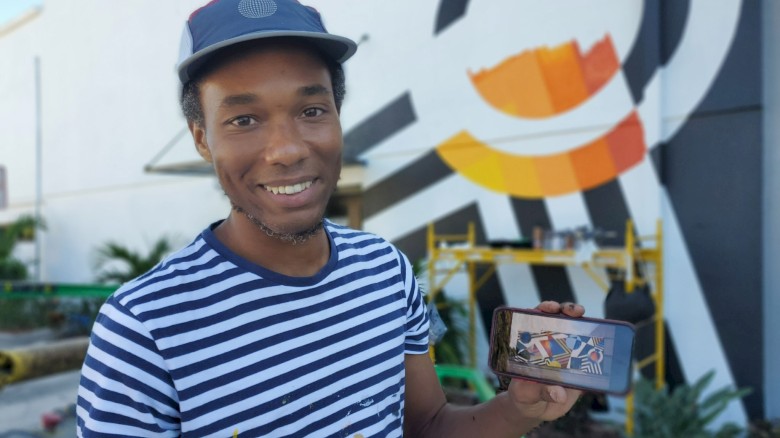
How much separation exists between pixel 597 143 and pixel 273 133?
380 cm

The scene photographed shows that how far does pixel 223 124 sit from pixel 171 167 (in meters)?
5.50

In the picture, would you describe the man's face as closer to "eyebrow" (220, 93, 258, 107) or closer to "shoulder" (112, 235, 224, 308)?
"eyebrow" (220, 93, 258, 107)

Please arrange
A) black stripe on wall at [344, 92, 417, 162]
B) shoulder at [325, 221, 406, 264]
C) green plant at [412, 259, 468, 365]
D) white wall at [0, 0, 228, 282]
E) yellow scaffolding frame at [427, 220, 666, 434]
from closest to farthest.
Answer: shoulder at [325, 221, 406, 264] < yellow scaffolding frame at [427, 220, 666, 434] < green plant at [412, 259, 468, 365] < black stripe on wall at [344, 92, 417, 162] < white wall at [0, 0, 228, 282]

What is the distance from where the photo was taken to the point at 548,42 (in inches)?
175

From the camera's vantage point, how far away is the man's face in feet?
3.31

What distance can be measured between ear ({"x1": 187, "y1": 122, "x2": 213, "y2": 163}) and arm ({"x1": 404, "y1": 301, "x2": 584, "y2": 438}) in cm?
67

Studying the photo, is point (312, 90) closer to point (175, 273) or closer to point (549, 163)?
point (175, 273)

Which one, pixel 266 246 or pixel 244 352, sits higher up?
pixel 266 246

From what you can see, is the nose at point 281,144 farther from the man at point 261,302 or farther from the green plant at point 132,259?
the green plant at point 132,259

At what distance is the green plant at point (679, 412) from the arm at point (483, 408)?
2.69 m

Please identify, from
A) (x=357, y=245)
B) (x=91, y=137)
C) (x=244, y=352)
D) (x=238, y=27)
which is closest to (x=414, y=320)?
(x=357, y=245)

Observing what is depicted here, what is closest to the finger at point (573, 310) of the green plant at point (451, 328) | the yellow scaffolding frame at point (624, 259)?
the yellow scaffolding frame at point (624, 259)

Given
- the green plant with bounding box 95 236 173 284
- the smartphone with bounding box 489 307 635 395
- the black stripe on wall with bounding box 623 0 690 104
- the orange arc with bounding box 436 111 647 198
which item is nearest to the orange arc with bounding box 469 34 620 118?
the black stripe on wall with bounding box 623 0 690 104

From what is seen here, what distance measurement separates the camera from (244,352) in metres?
0.99
